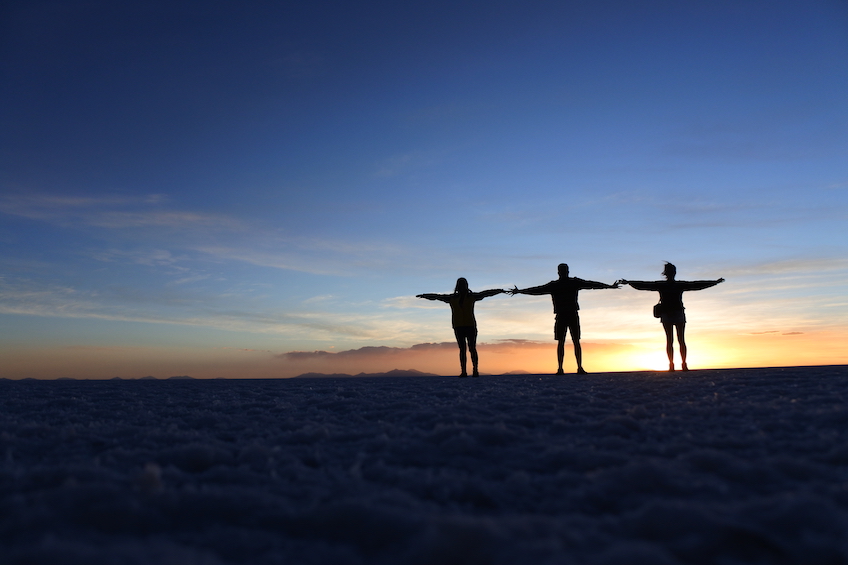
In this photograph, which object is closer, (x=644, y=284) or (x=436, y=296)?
(x=644, y=284)

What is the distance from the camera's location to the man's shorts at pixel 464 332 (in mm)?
13906

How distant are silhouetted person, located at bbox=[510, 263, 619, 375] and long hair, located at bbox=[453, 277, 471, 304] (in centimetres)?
197

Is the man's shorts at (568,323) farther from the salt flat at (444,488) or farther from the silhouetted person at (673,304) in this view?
the salt flat at (444,488)

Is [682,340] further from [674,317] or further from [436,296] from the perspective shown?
[436,296]

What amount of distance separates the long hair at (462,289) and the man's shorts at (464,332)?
75 cm

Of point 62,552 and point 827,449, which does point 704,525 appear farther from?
point 62,552

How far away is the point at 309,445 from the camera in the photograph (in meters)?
4.53

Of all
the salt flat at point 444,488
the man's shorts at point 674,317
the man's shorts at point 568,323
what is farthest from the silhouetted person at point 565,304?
the salt flat at point 444,488

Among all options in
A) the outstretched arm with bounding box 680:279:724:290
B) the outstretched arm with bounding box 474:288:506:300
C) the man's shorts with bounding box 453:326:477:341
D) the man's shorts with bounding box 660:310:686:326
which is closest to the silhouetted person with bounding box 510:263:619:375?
the outstretched arm with bounding box 474:288:506:300

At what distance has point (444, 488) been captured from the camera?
3.23 m

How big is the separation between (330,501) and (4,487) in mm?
2239

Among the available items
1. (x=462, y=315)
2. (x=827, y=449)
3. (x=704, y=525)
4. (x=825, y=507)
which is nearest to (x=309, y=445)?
(x=704, y=525)

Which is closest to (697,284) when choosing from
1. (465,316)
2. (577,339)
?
(577,339)

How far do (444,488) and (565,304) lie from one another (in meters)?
10.6
